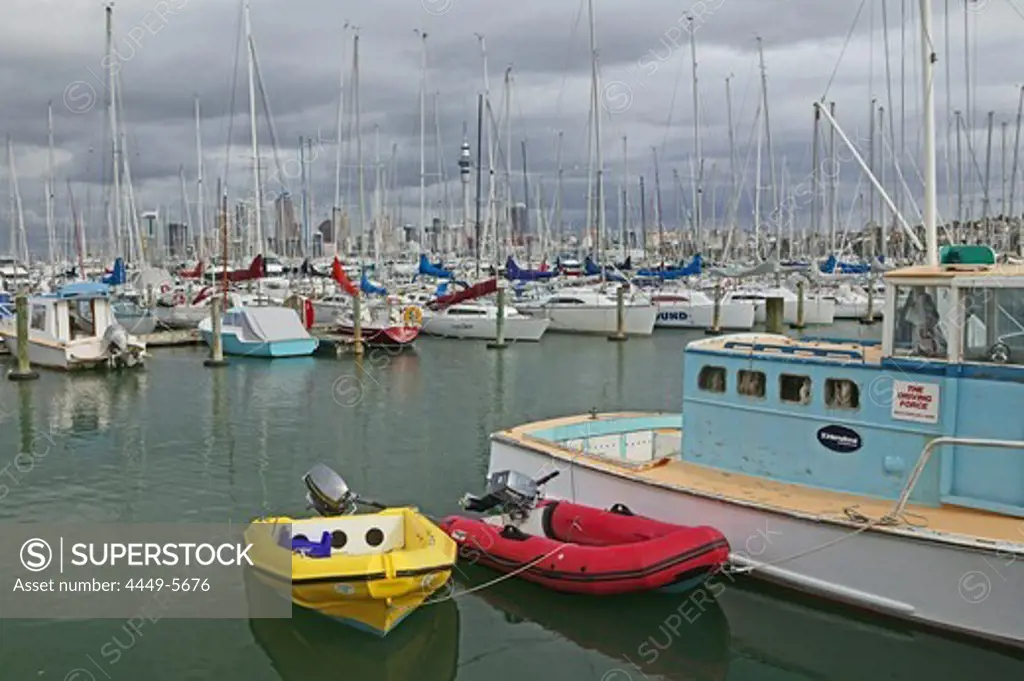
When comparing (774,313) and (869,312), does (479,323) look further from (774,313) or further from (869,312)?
(774,313)

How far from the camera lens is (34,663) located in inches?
424

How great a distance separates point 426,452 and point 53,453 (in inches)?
334

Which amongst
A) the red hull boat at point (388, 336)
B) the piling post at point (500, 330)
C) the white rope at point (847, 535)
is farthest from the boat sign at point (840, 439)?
the piling post at point (500, 330)

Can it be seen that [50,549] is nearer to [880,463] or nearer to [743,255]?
[880,463]

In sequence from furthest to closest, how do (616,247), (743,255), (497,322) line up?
(616,247)
(743,255)
(497,322)

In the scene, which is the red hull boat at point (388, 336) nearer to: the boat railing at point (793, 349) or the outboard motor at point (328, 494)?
the outboard motor at point (328, 494)

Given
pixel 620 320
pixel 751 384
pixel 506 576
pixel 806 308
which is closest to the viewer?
pixel 506 576

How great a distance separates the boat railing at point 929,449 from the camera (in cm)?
1021

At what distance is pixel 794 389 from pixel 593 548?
343 cm

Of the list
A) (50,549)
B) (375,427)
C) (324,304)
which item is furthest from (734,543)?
(324,304)

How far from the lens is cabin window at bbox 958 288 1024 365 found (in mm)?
10719

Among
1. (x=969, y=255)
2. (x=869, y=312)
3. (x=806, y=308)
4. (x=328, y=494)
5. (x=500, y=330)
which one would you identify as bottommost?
(x=869, y=312)

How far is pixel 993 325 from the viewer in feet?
35.8

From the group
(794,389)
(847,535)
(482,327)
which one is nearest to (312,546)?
(847,535)
